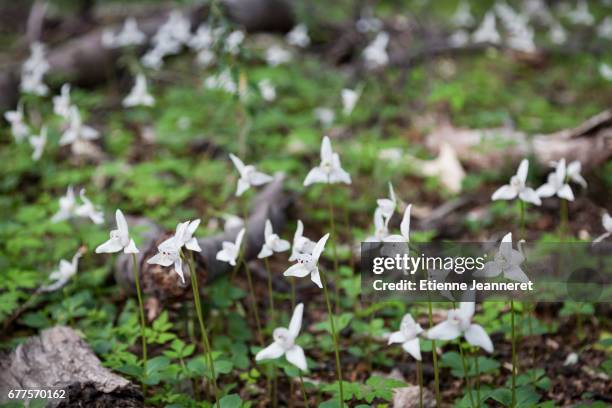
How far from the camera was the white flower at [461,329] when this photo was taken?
1.80 metres

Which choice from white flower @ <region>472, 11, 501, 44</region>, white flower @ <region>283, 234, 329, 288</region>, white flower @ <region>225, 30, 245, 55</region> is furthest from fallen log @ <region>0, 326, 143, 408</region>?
white flower @ <region>472, 11, 501, 44</region>

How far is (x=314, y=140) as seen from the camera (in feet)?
16.9

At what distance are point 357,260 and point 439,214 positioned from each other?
3.16ft

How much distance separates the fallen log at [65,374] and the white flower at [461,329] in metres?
1.30

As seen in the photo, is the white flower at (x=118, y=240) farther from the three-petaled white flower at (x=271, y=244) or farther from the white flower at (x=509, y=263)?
the white flower at (x=509, y=263)

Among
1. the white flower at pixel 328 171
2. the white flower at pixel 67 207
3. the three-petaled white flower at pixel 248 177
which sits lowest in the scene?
the white flower at pixel 67 207

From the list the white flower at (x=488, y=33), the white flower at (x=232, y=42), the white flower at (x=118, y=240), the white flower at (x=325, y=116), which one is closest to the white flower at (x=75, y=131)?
the white flower at (x=232, y=42)

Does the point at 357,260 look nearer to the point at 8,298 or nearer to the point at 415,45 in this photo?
the point at 8,298

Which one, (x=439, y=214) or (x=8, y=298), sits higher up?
(x=8, y=298)

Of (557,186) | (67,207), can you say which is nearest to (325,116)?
(67,207)

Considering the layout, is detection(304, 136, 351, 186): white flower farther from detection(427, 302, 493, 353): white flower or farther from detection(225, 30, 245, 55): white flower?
detection(225, 30, 245, 55): white flower

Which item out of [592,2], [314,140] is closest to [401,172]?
[314,140]

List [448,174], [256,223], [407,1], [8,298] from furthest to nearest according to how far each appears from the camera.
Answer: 1. [407,1]
2. [448,174]
3. [256,223]
4. [8,298]

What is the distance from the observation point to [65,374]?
2.44 meters
